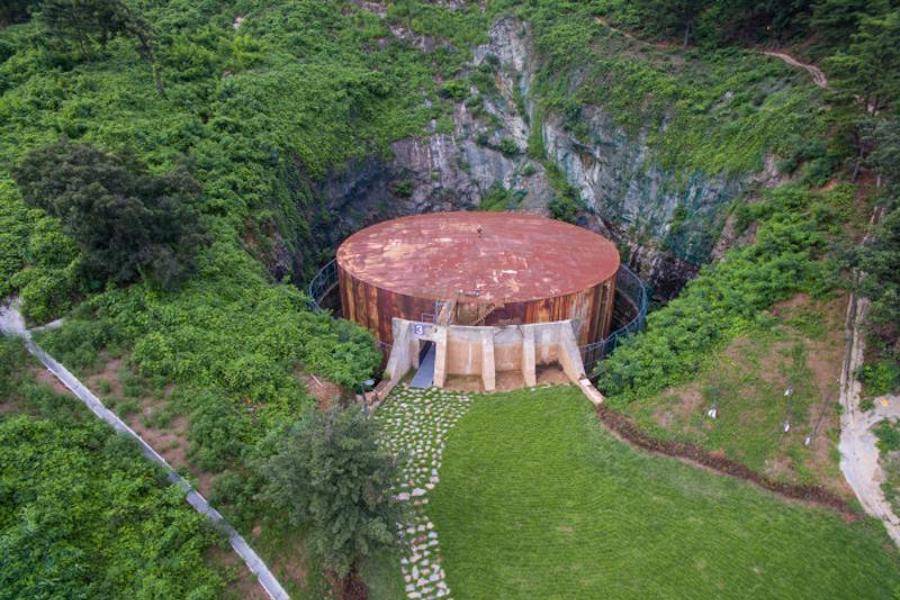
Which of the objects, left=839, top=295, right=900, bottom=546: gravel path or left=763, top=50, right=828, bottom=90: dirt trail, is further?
left=763, top=50, right=828, bottom=90: dirt trail

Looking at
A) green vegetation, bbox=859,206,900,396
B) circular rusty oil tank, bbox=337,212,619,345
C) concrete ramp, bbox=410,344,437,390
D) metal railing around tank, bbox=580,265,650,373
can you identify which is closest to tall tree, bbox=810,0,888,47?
green vegetation, bbox=859,206,900,396

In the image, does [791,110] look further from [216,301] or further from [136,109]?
[136,109]

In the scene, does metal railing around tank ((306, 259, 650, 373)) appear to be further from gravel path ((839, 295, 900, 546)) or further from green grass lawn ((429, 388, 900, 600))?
gravel path ((839, 295, 900, 546))

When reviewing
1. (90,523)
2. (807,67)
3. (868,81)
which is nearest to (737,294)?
(868,81)

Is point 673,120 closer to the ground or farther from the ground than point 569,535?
farther from the ground

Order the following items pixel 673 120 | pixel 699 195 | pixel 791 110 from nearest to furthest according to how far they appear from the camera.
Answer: pixel 791 110, pixel 699 195, pixel 673 120

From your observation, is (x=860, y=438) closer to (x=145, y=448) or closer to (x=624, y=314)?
(x=624, y=314)

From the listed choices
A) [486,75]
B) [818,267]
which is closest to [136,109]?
[486,75]

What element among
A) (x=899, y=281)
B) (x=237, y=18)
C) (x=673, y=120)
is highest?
(x=237, y=18)
